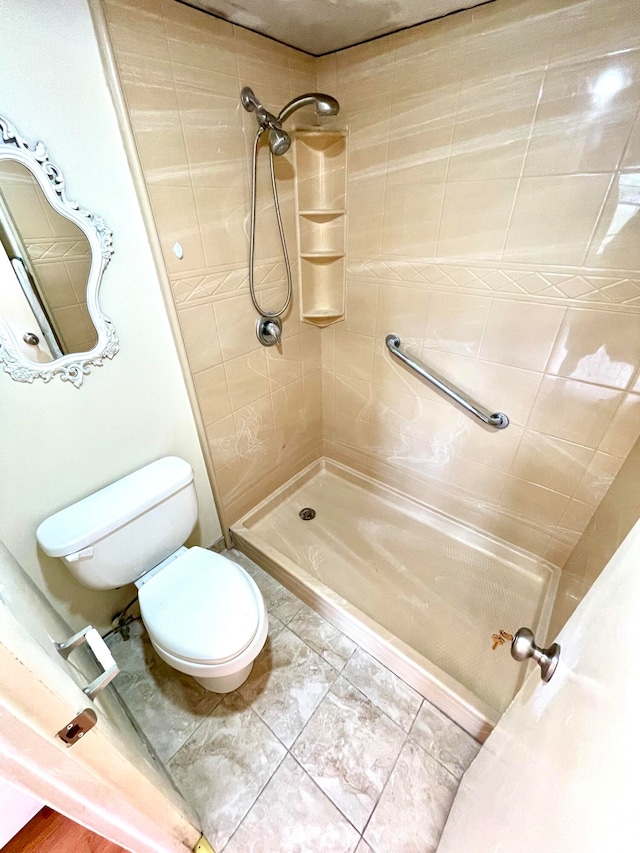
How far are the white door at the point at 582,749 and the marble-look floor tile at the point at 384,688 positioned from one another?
0.56 m

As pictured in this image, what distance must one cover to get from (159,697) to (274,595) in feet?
1.77

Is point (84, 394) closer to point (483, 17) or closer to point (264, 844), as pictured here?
point (264, 844)

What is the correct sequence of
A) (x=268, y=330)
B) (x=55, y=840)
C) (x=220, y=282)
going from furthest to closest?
(x=268, y=330) < (x=220, y=282) < (x=55, y=840)

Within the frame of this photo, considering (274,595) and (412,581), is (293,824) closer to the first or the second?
(274,595)

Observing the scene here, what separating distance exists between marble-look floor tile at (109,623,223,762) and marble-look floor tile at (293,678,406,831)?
37 centimetres

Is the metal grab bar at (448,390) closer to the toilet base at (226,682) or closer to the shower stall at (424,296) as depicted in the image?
the shower stall at (424,296)

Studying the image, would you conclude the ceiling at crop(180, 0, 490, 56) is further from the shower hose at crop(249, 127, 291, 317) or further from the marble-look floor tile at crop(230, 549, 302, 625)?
the marble-look floor tile at crop(230, 549, 302, 625)

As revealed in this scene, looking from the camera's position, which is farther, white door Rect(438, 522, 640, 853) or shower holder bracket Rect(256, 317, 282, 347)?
shower holder bracket Rect(256, 317, 282, 347)

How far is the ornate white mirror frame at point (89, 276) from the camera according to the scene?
32.8 inches

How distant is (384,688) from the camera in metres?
1.27

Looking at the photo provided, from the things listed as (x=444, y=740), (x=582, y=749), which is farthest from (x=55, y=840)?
(x=582, y=749)

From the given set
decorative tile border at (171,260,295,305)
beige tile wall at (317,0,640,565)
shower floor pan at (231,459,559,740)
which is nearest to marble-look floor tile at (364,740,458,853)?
shower floor pan at (231,459,559,740)

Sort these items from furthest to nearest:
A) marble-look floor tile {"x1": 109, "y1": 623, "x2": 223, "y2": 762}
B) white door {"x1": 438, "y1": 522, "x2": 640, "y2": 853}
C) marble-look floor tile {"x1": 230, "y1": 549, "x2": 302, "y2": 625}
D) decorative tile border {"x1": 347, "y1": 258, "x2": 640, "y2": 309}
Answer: marble-look floor tile {"x1": 230, "y1": 549, "x2": 302, "y2": 625} < marble-look floor tile {"x1": 109, "y1": 623, "x2": 223, "y2": 762} < decorative tile border {"x1": 347, "y1": 258, "x2": 640, "y2": 309} < white door {"x1": 438, "y1": 522, "x2": 640, "y2": 853}

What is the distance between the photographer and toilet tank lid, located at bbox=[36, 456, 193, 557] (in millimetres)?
1018
